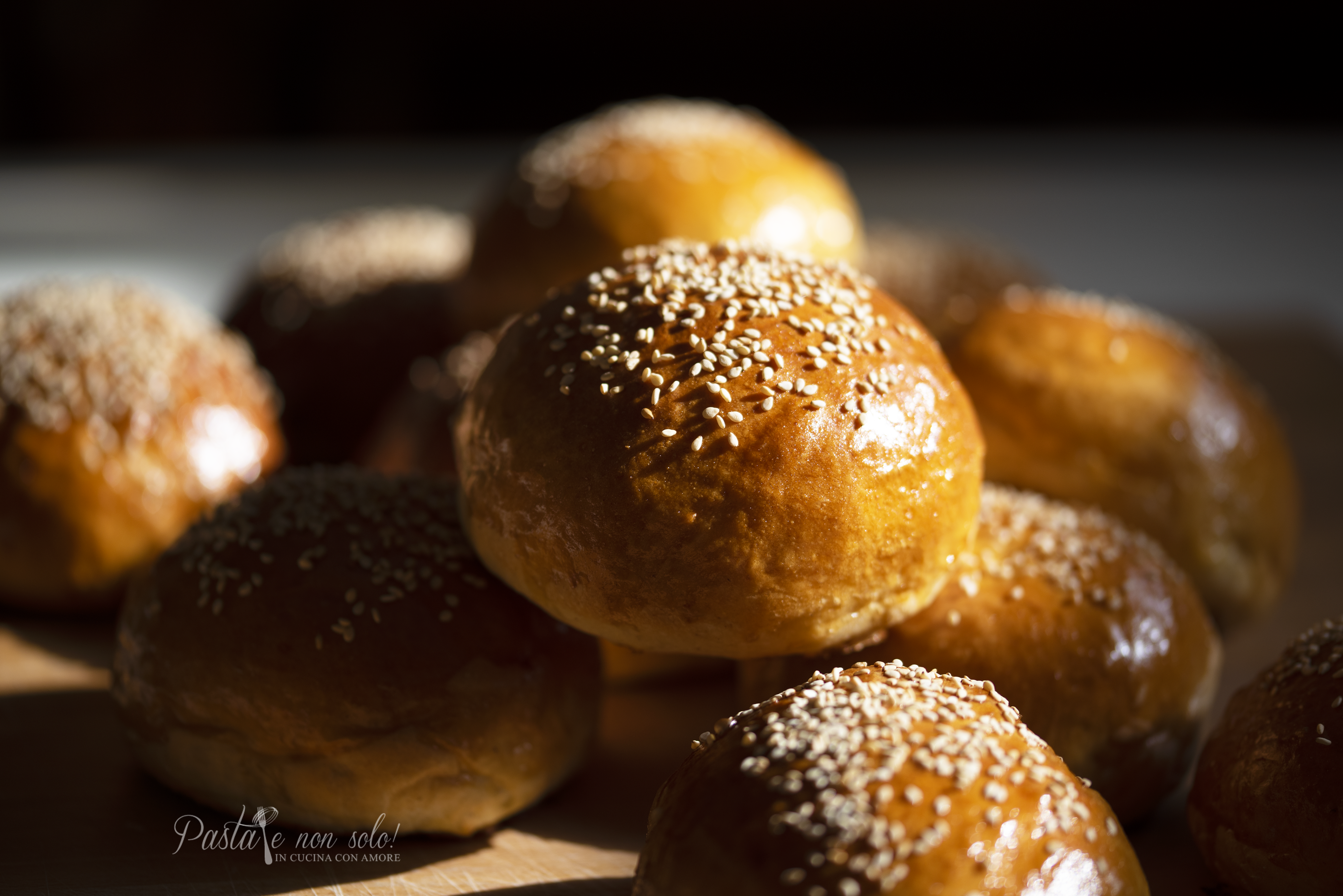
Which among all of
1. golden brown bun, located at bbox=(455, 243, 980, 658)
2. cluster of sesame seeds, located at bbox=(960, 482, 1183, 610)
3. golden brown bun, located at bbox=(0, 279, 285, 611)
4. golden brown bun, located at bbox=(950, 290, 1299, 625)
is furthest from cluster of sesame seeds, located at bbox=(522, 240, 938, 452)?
golden brown bun, located at bbox=(0, 279, 285, 611)

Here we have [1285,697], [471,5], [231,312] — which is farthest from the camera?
[471,5]

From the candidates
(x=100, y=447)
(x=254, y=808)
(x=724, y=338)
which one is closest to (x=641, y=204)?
(x=724, y=338)

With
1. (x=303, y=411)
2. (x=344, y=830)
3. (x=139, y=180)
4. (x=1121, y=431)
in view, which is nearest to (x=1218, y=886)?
(x=1121, y=431)

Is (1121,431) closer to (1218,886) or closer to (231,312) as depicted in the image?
(1218,886)

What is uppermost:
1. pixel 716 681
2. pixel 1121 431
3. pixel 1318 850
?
pixel 1121 431

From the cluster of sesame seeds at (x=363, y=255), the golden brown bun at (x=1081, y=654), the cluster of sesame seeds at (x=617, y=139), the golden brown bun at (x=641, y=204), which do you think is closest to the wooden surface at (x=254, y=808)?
the golden brown bun at (x=1081, y=654)

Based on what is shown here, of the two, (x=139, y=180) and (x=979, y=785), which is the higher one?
(x=979, y=785)

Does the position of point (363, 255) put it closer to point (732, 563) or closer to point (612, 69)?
point (732, 563)
